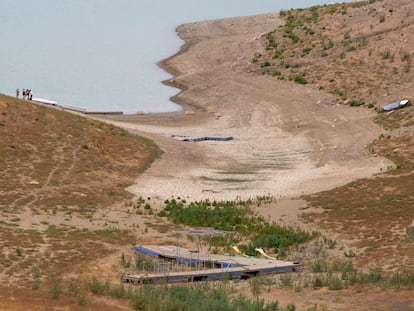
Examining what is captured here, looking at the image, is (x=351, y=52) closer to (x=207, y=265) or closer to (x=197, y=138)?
(x=197, y=138)

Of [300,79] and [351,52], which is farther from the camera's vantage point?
[351,52]

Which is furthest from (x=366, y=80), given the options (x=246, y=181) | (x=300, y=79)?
(x=246, y=181)

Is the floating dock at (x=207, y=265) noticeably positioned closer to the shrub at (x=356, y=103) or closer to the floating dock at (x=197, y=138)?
the floating dock at (x=197, y=138)

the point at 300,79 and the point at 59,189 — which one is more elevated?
the point at 300,79

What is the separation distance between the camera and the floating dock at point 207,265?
71.8ft

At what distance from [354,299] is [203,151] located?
25.8 m

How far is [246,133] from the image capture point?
52.7 metres

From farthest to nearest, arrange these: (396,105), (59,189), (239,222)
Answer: (396,105) → (59,189) → (239,222)

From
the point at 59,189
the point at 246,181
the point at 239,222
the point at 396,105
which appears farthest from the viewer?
the point at 396,105

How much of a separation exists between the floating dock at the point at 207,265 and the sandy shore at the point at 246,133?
930cm

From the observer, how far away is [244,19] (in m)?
99.9

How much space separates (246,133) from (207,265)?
95.6 feet

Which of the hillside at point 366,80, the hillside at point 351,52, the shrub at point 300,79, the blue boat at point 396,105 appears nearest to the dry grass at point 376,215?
the hillside at point 366,80

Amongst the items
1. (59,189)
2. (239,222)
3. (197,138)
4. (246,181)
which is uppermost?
(197,138)
